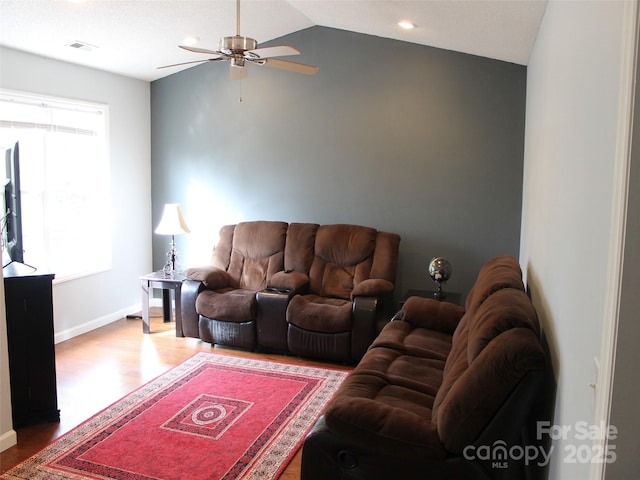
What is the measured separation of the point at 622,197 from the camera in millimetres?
1105

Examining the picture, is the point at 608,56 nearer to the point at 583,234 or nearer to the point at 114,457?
the point at 583,234

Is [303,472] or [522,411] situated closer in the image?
[522,411]

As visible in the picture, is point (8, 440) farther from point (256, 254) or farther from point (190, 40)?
point (190, 40)

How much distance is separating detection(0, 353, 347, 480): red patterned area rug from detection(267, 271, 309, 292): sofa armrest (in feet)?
2.32

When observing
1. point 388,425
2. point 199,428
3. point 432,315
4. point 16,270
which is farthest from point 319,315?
point 388,425

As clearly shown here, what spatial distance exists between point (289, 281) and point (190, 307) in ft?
3.04

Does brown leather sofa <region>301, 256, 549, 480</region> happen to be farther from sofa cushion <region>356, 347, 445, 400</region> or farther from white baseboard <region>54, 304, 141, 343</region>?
white baseboard <region>54, 304, 141, 343</region>

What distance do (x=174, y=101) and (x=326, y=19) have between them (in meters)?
1.97

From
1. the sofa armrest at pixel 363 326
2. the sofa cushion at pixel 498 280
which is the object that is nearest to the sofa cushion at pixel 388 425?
the sofa cushion at pixel 498 280

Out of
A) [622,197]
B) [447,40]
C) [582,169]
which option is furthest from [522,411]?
[447,40]

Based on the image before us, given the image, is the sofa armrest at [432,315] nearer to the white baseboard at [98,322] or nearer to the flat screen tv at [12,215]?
the flat screen tv at [12,215]

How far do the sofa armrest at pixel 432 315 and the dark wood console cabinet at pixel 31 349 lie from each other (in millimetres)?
2322

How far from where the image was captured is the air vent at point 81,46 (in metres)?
4.38

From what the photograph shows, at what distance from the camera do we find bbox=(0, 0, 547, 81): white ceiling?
346 centimetres
